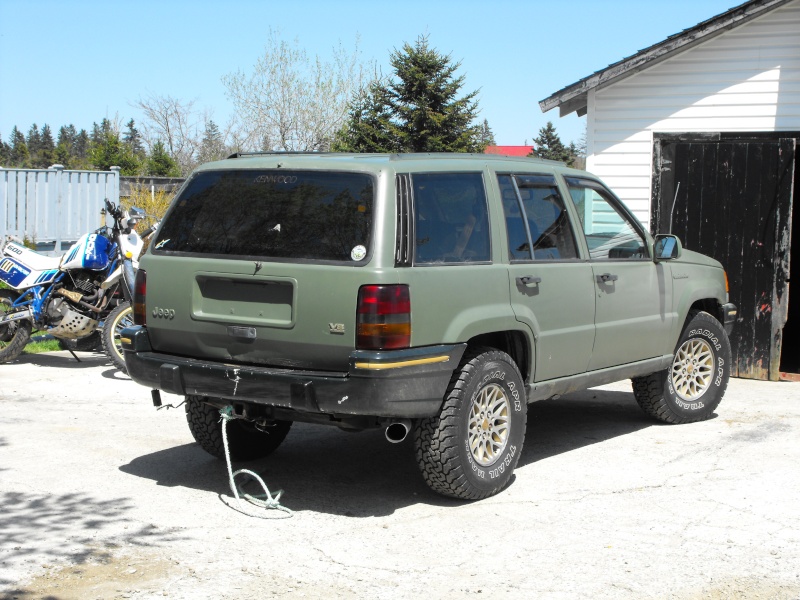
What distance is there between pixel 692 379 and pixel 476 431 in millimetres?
3005

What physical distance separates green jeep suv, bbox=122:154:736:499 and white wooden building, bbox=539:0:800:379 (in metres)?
4.47

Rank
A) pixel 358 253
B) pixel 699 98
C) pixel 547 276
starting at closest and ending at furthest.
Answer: pixel 358 253 → pixel 547 276 → pixel 699 98

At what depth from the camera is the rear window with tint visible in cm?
559

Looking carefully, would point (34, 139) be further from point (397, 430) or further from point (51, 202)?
point (397, 430)

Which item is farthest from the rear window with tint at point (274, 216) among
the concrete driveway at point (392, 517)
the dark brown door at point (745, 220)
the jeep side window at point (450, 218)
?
the dark brown door at point (745, 220)

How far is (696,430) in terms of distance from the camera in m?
8.15

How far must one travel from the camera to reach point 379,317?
17.6 ft

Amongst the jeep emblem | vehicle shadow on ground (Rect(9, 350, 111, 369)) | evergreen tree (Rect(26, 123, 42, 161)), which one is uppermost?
evergreen tree (Rect(26, 123, 42, 161))

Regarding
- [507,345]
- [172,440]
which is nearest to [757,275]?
[507,345]

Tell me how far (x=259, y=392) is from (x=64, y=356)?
6817mm

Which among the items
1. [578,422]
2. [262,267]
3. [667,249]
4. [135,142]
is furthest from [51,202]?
[135,142]

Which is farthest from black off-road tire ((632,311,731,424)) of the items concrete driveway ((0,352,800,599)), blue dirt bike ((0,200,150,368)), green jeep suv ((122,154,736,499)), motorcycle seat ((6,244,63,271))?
motorcycle seat ((6,244,63,271))

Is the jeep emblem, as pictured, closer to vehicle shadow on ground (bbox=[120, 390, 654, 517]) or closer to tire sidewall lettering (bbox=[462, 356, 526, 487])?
vehicle shadow on ground (bbox=[120, 390, 654, 517])

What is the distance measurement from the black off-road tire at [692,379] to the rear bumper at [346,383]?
9.50ft
